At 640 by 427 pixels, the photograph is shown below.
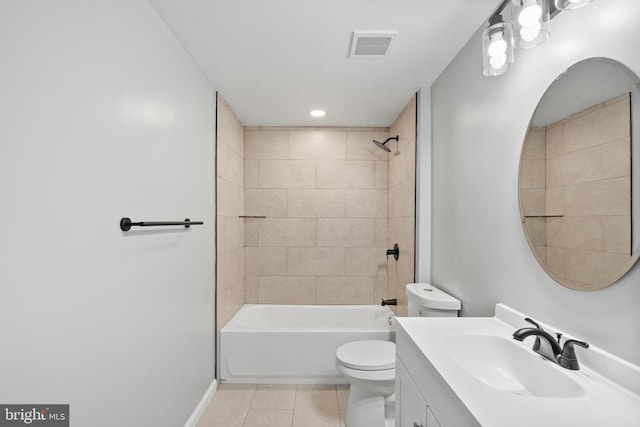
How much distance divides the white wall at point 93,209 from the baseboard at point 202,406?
123 millimetres

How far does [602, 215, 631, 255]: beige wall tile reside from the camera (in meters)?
0.97

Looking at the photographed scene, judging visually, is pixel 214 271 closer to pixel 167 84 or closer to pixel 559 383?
pixel 167 84

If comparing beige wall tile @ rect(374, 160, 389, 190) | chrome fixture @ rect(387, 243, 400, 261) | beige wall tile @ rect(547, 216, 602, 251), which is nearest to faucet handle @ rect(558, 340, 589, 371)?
beige wall tile @ rect(547, 216, 602, 251)

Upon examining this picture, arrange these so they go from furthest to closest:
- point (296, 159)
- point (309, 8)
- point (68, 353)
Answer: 1. point (296, 159)
2. point (309, 8)
3. point (68, 353)

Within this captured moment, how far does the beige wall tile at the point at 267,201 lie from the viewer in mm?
3684

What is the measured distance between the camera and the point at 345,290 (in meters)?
3.69

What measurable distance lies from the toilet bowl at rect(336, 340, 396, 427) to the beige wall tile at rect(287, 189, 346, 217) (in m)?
1.71

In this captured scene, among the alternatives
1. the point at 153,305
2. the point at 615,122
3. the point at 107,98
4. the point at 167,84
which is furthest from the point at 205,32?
the point at 615,122

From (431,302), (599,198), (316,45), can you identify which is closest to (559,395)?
(599,198)

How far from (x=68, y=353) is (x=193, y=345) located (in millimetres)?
1184

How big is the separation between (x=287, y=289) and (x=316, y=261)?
0.43 meters

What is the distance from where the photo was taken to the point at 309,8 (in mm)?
1632

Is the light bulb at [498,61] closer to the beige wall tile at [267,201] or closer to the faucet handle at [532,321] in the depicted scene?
the faucet handle at [532,321]

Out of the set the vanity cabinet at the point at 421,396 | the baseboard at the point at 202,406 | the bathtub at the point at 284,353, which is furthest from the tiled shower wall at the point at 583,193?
the baseboard at the point at 202,406
